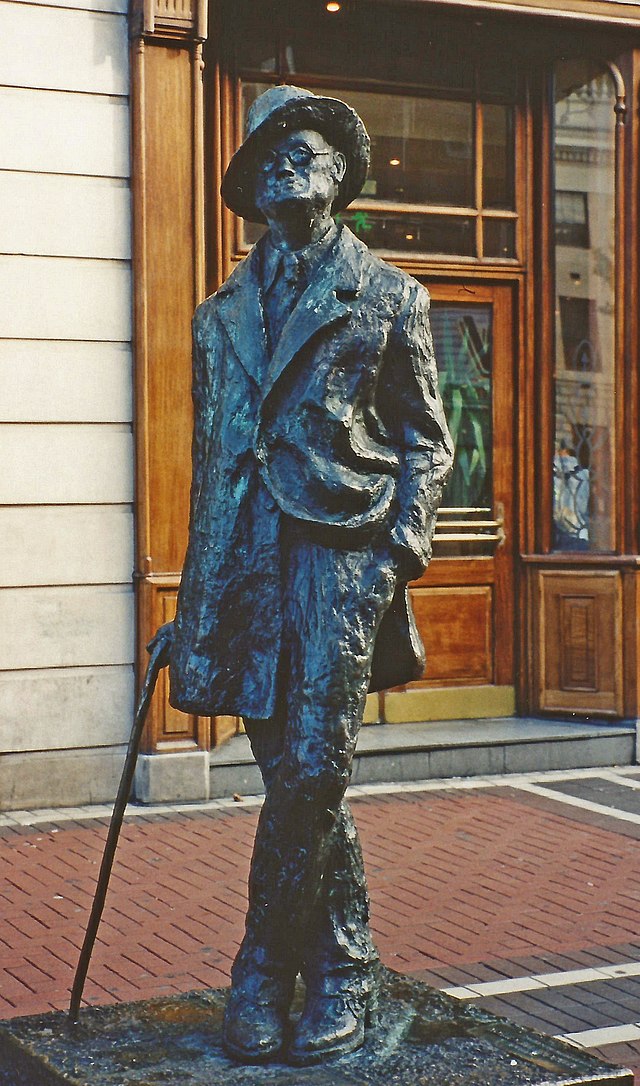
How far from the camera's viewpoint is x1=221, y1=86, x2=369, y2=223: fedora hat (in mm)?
3879

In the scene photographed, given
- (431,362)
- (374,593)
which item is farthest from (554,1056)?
(431,362)

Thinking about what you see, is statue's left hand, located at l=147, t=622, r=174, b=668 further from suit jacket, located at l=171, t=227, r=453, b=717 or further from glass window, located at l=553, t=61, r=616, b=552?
glass window, located at l=553, t=61, r=616, b=552

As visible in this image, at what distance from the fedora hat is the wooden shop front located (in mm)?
5380

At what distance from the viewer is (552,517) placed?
9867mm

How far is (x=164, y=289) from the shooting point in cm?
827

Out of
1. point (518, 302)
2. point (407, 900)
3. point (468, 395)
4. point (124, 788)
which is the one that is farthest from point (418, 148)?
point (124, 788)

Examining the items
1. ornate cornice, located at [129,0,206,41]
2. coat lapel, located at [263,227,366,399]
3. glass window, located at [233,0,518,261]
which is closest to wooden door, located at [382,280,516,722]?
glass window, located at [233,0,518,261]

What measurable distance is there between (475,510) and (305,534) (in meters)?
6.06

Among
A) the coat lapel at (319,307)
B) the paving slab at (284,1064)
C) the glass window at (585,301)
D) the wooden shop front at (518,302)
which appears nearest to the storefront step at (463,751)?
the wooden shop front at (518,302)

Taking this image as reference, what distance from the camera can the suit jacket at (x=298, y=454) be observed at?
3.83 meters

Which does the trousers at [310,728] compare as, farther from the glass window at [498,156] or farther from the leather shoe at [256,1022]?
A: the glass window at [498,156]

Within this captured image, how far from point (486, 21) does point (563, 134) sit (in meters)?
0.89

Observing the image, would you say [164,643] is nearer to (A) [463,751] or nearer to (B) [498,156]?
(A) [463,751]

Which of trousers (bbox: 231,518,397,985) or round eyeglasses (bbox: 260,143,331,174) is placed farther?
round eyeglasses (bbox: 260,143,331,174)
